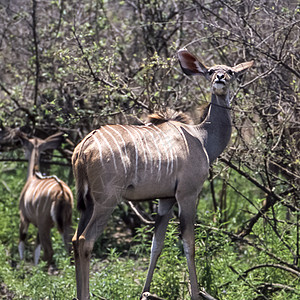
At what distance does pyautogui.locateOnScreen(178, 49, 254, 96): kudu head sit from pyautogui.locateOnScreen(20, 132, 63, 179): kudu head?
2666 mm

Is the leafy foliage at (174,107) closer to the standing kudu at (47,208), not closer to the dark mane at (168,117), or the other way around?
the dark mane at (168,117)

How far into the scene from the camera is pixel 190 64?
4.26m

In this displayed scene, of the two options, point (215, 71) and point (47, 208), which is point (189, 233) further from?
point (47, 208)

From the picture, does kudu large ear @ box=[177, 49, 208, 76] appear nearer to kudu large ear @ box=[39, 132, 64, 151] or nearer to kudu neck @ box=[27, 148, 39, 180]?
kudu large ear @ box=[39, 132, 64, 151]

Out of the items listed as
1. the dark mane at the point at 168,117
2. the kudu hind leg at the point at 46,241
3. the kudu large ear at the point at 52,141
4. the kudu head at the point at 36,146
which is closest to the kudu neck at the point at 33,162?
the kudu head at the point at 36,146

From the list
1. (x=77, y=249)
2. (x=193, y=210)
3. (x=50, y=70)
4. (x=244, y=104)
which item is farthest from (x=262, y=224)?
(x=50, y=70)

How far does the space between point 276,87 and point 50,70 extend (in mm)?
2417

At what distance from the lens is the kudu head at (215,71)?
403 centimetres

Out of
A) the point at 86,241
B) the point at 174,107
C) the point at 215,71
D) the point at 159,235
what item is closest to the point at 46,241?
the point at 174,107

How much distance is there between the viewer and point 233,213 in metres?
7.32

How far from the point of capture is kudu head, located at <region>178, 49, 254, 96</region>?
403 centimetres

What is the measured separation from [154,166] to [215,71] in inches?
28.2

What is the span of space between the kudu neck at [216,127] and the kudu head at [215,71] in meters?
0.07

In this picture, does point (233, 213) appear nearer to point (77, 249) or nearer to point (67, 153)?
point (67, 153)
